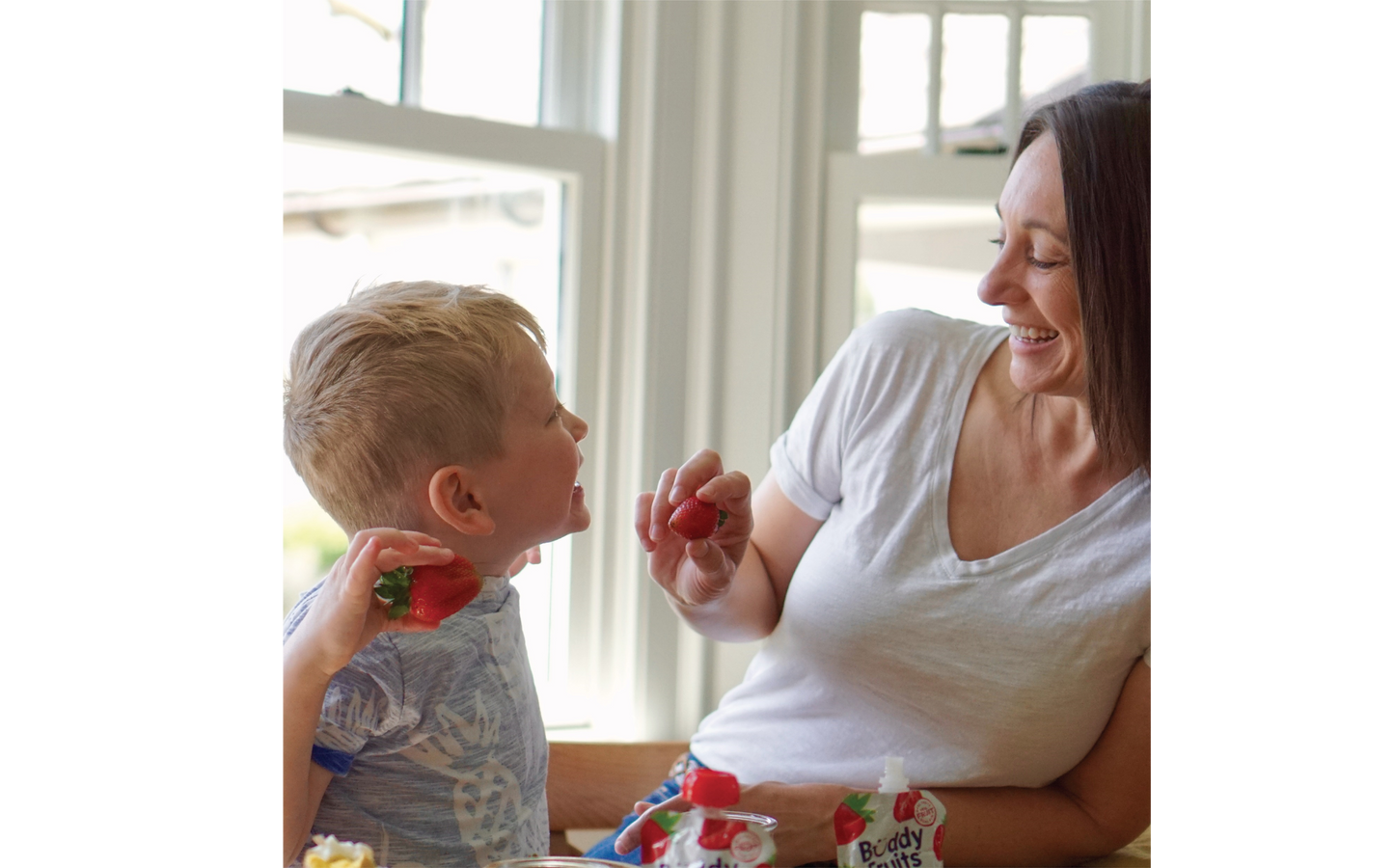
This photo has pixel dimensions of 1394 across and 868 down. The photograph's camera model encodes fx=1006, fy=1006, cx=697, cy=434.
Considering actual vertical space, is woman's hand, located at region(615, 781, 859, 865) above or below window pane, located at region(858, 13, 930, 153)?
below

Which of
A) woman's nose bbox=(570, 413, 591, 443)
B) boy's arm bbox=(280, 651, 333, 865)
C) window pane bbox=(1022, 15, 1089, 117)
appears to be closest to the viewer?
boy's arm bbox=(280, 651, 333, 865)

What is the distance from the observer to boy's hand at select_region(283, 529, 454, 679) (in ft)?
2.20

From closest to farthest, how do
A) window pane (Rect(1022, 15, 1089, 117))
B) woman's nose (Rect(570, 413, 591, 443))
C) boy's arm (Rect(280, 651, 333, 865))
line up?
boy's arm (Rect(280, 651, 333, 865)) < woman's nose (Rect(570, 413, 591, 443)) < window pane (Rect(1022, 15, 1089, 117))

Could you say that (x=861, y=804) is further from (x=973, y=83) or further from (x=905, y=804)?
(x=973, y=83)

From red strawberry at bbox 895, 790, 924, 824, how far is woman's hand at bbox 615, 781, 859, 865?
0.04 meters

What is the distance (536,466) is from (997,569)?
0.39 metres

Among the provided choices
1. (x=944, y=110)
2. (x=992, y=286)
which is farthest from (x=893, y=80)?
(x=992, y=286)

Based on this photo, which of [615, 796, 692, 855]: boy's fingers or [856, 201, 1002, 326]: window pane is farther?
[856, 201, 1002, 326]: window pane

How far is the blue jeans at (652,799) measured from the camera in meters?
0.79

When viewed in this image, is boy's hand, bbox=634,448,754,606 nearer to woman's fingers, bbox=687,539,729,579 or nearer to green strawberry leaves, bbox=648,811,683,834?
woman's fingers, bbox=687,539,729,579

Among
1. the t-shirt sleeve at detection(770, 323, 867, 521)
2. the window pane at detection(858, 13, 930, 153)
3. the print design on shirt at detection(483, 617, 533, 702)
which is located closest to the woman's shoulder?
the t-shirt sleeve at detection(770, 323, 867, 521)

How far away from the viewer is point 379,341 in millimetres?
700
